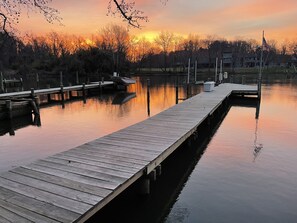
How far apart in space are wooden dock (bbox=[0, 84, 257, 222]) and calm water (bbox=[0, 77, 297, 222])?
0.84 meters

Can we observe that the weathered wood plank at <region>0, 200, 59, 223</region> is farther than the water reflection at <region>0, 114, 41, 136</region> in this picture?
No

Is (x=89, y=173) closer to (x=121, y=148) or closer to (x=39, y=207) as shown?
(x=39, y=207)

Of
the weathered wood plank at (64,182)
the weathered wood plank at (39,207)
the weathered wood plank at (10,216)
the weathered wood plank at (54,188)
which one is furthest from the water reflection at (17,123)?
the weathered wood plank at (10,216)

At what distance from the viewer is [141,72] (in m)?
57.8

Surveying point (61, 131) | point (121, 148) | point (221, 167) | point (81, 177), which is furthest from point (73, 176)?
point (61, 131)

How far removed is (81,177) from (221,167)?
3.75 meters

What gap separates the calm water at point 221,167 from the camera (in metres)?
4.43

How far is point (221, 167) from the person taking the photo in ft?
20.6

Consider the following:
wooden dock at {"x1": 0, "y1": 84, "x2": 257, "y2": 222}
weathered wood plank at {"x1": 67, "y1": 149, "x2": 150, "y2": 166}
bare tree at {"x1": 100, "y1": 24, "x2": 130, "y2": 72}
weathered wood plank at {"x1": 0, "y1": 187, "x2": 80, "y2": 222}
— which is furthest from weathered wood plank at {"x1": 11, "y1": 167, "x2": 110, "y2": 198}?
bare tree at {"x1": 100, "y1": 24, "x2": 130, "y2": 72}

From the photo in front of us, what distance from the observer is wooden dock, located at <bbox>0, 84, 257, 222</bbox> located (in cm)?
299

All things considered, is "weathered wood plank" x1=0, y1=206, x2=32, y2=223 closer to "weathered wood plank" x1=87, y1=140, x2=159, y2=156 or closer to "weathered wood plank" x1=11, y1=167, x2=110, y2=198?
"weathered wood plank" x1=11, y1=167, x2=110, y2=198

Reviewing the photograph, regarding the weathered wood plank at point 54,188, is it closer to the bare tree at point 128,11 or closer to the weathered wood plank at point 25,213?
the weathered wood plank at point 25,213

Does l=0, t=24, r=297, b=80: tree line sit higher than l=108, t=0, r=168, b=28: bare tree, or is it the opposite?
l=0, t=24, r=297, b=80: tree line

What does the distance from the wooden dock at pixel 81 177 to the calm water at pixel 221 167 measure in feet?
2.74
